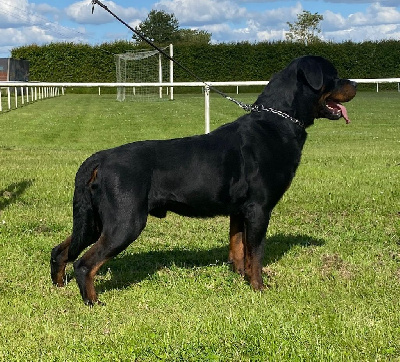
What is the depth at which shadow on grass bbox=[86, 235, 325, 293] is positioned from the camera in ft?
17.6

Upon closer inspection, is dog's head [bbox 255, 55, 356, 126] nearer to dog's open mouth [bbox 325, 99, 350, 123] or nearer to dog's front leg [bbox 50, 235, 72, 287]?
dog's open mouth [bbox 325, 99, 350, 123]

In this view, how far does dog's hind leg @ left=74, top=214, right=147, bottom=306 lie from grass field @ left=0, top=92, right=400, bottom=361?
15 centimetres

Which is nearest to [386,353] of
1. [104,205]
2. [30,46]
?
[104,205]

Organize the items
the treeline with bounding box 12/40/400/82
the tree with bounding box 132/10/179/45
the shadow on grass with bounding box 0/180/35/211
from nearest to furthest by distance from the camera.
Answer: the shadow on grass with bounding box 0/180/35/211
the treeline with bounding box 12/40/400/82
the tree with bounding box 132/10/179/45

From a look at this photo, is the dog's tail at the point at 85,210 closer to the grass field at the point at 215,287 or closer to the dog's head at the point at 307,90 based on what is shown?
the grass field at the point at 215,287

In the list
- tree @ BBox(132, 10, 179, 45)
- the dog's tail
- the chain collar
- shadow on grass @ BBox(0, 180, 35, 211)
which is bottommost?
shadow on grass @ BBox(0, 180, 35, 211)

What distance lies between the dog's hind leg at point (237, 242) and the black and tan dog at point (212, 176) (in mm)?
11

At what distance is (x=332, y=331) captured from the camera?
3.91m

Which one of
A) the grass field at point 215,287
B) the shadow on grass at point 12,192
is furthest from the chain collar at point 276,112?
the shadow on grass at point 12,192

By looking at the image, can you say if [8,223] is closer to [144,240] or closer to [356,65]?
[144,240]

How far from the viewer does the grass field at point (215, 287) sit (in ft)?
12.2

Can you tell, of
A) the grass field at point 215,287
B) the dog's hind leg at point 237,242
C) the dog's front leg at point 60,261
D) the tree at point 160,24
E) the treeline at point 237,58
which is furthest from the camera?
the tree at point 160,24

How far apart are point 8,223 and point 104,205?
A: 3010mm

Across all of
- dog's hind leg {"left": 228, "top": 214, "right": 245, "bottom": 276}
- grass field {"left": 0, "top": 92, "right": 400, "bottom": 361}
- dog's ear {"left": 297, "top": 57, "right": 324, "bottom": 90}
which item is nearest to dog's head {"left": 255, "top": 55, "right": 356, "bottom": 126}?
dog's ear {"left": 297, "top": 57, "right": 324, "bottom": 90}
